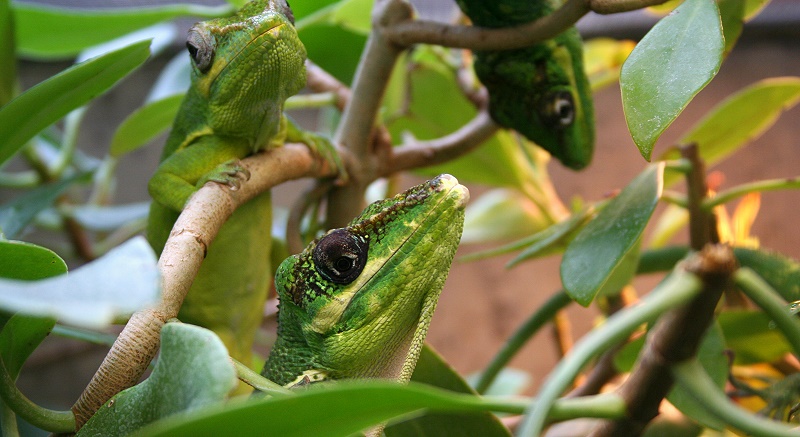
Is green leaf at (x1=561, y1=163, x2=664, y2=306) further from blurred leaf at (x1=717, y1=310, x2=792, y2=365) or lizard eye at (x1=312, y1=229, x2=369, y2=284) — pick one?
blurred leaf at (x1=717, y1=310, x2=792, y2=365)

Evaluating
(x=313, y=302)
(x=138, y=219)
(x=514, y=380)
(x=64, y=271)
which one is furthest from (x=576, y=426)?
(x=138, y=219)

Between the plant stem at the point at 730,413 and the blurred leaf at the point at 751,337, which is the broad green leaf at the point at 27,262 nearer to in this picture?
the plant stem at the point at 730,413

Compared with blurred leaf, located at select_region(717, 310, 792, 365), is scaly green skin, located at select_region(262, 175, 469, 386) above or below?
above

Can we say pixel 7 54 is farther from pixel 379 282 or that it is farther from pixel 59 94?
pixel 379 282

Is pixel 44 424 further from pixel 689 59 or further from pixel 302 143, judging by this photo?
pixel 689 59

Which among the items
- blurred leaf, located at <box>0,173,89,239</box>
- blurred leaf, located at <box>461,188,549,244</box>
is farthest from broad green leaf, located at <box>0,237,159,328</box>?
blurred leaf, located at <box>461,188,549,244</box>

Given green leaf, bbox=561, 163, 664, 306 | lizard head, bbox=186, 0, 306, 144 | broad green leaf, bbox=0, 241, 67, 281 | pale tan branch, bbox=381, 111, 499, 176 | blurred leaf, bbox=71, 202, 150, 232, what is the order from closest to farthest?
broad green leaf, bbox=0, 241, 67, 281 → green leaf, bbox=561, 163, 664, 306 → lizard head, bbox=186, 0, 306, 144 → pale tan branch, bbox=381, 111, 499, 176 → blurred leaf, bbox=71, 202, 150, 232

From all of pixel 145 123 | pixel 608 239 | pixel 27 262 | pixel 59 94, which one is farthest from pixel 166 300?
pixel 145 123
